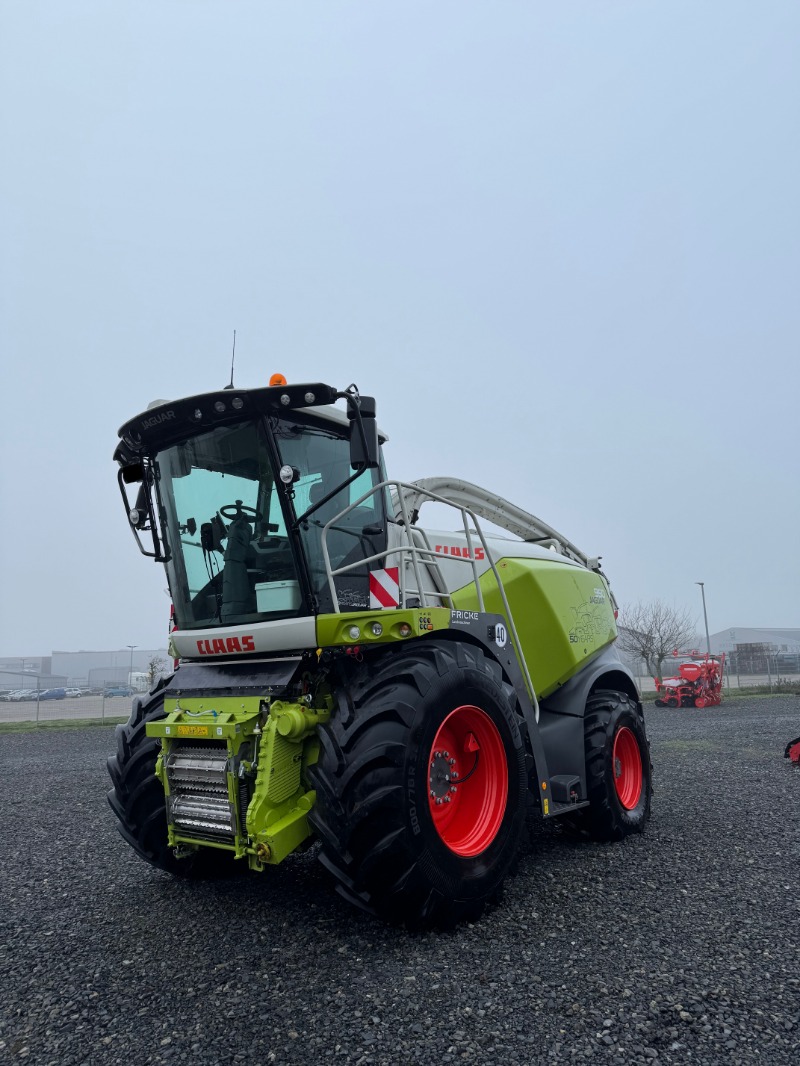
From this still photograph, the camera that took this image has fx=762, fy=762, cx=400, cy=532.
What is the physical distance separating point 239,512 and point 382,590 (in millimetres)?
1034

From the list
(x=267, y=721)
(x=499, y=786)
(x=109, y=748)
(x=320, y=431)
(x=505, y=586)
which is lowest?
(x=109, y=748)

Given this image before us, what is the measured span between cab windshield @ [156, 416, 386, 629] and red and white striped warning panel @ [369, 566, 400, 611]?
5 centimetres

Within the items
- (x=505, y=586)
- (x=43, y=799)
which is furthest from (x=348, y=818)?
(x=43, y=799)

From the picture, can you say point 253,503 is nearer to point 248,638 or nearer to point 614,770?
point 248,638

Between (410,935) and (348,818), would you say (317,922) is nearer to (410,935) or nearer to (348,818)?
(410,935)

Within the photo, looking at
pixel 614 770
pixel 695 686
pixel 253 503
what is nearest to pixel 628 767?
pixel 614 770

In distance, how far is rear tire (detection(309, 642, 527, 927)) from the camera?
12.4ft

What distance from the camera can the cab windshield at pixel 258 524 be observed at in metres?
4.58

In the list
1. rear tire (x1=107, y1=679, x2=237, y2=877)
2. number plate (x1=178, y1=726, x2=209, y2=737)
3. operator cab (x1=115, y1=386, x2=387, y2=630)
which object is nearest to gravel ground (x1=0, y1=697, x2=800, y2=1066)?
rear tire (x1=107, y1=679, x2=237, y2=877)

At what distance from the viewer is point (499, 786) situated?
463cm

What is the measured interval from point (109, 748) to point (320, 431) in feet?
43.7

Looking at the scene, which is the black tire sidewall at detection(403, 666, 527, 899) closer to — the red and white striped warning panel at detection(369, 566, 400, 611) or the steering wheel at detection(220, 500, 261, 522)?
the red and white striped warning panel at detection(369, 566, 400, 611)

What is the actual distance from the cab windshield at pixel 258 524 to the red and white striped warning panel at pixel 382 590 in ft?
0.16

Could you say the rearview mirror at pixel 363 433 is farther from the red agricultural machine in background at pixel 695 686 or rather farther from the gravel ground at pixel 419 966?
the red agricultural machine in background at pixel 695 686
